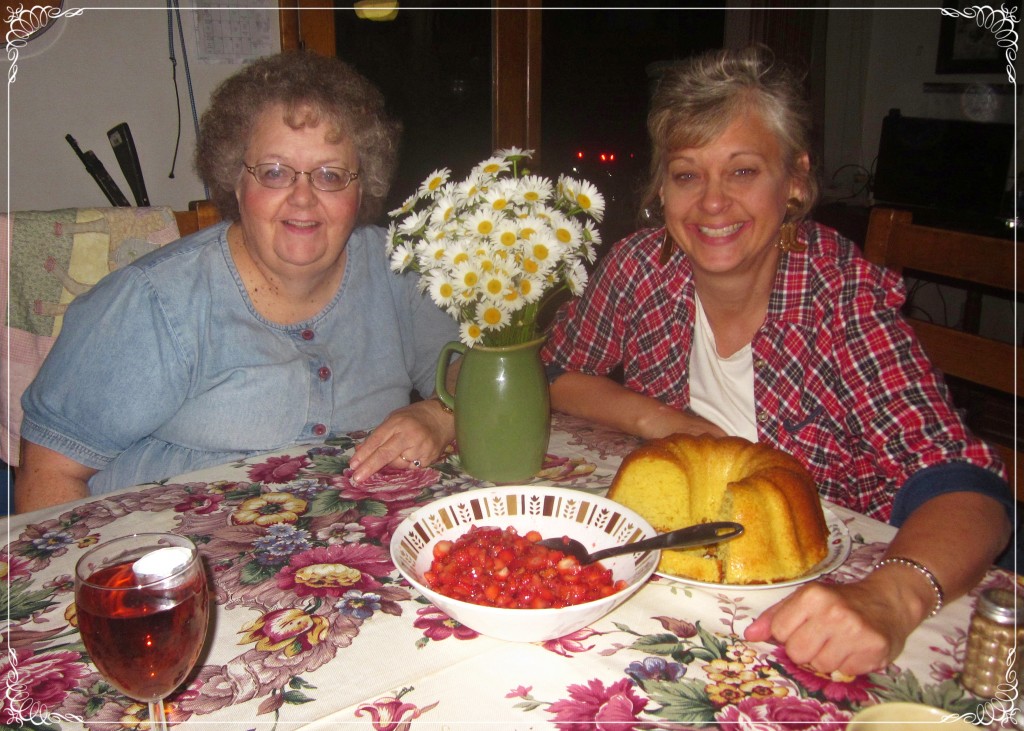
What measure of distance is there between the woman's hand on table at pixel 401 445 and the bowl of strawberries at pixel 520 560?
0.86 ft

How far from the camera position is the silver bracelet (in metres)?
0.85

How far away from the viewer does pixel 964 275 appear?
1.39m

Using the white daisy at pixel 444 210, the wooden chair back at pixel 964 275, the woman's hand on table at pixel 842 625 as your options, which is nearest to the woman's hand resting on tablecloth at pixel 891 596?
the woman's hand on table at pixel 842 625

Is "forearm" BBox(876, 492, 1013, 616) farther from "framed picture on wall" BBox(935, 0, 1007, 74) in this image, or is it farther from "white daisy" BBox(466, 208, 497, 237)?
"framed picture on wall" BBox(935, 0, 1007, 74)

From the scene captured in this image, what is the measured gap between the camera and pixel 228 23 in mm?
2629

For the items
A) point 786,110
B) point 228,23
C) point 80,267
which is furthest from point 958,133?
point 80,267

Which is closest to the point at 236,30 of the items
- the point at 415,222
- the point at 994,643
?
the point at 415,222

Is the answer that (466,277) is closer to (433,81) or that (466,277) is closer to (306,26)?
(306,26)

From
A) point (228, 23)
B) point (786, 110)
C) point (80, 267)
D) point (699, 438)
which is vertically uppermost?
point (228, 23)

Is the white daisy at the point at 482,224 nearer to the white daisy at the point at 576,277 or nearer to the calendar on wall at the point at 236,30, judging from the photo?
the white daisy at the point at 576,277

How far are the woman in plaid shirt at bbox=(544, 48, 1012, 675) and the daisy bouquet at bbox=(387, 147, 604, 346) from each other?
39 centimetres

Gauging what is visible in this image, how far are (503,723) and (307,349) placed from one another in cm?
95

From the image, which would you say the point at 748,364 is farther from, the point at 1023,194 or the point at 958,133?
the point at 958,133

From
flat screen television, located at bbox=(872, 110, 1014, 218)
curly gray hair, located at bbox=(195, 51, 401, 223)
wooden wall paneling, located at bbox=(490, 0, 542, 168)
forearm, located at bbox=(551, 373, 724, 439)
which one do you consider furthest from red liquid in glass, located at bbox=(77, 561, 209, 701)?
flat screen television, located at bbox=(872, 110, 1014, 218)
